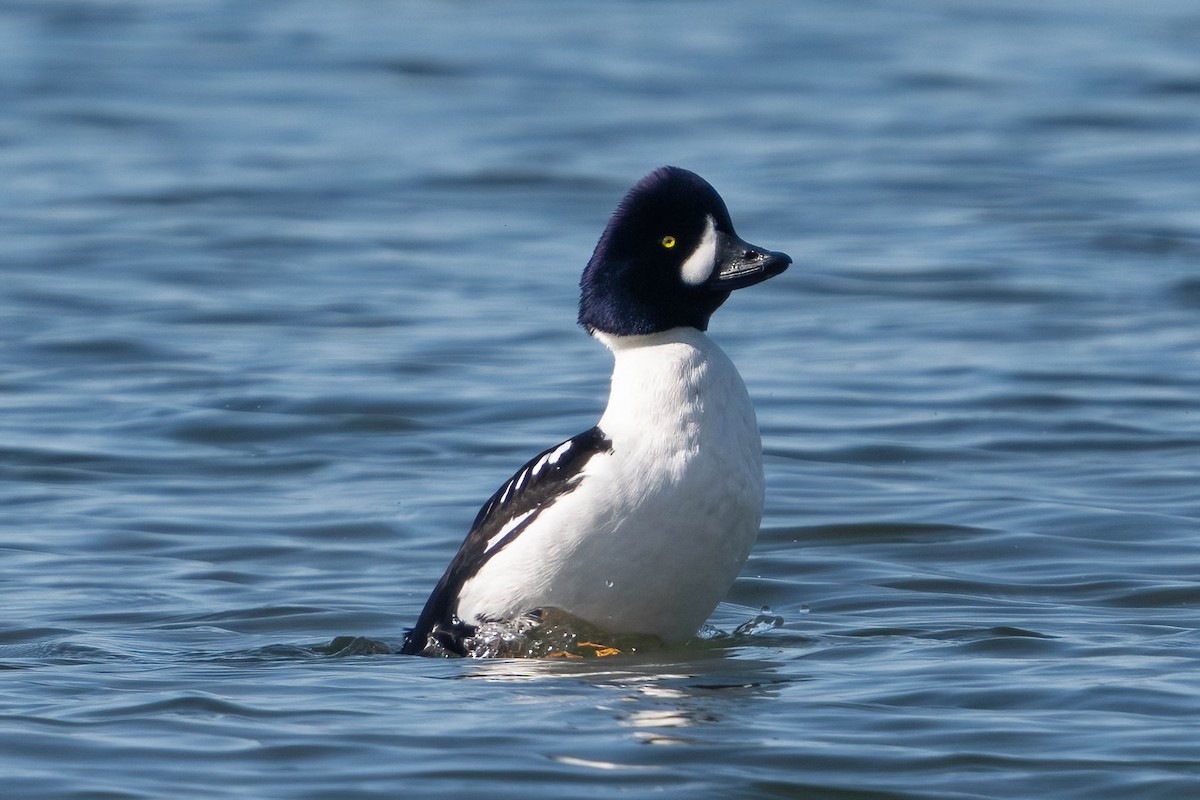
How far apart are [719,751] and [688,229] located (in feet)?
7.51

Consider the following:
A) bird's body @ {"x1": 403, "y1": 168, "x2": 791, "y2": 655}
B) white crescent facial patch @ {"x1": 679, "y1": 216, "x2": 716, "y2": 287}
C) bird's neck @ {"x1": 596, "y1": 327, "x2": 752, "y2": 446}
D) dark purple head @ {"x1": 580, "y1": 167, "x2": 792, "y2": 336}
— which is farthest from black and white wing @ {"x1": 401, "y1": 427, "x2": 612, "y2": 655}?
white crescent facial patch @ {"x1": 679, "y1": 216, "x2": 716, "y2": 287}

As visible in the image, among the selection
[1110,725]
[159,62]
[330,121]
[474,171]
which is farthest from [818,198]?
[1110,725]

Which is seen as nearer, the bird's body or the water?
the water

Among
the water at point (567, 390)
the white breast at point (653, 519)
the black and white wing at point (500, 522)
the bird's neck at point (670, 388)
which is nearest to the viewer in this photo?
the water at point (567, 390)

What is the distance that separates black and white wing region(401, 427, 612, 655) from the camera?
23.9 ft

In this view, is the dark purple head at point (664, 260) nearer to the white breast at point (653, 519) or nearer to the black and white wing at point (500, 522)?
the white breast at point (653, 519)

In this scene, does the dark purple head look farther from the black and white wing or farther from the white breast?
the black and white wing

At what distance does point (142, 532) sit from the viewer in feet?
32.7

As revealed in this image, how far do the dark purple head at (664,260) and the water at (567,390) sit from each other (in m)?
1.29

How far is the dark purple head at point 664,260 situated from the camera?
752 centimetres

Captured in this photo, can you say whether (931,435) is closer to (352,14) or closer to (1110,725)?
(1110,725)

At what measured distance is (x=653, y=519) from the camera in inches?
277

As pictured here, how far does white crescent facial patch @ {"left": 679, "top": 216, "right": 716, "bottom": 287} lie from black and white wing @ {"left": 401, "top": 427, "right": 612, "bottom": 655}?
673mm

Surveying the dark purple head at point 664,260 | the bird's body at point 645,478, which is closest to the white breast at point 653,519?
the bird's body at point 645,478
